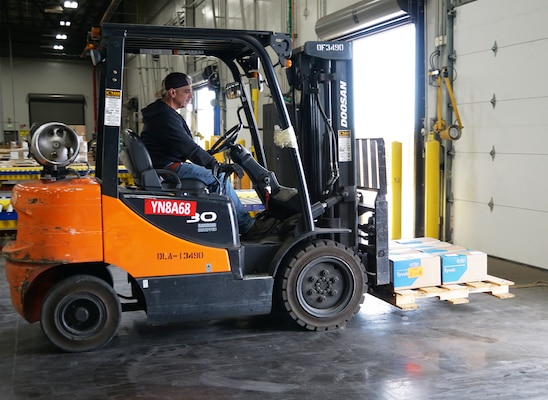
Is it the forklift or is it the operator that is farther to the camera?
the operator

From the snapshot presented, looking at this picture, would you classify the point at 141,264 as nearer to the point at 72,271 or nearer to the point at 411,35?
the point at 72,271

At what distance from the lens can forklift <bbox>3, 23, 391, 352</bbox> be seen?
3975mm

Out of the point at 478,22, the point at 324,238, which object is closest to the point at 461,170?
the point at 478,22

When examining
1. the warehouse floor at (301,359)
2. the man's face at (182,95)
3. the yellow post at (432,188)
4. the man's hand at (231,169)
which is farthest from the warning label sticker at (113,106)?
the yellow post at (432,188)

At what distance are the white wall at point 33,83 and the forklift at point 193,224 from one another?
28.0 m

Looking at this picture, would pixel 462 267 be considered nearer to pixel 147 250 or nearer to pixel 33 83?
pixel 147 250

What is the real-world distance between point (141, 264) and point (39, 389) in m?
1.01

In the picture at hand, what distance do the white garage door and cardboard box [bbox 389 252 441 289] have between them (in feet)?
7.76

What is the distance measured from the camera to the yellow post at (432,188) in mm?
7824

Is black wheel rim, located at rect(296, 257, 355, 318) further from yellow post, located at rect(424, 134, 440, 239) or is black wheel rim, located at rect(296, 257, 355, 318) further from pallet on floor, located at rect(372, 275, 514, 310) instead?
yellow post, located at rect(424, 134, 440, 239)

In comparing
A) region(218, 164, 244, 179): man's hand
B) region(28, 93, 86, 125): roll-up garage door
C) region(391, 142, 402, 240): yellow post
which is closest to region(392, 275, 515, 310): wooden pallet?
region(218, 164, 244, 179): man's hand

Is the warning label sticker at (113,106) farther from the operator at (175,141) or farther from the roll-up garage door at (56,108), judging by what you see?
the roll-up garage door at (56,108)

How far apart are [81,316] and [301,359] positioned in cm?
153

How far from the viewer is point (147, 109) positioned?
15.0 ft
